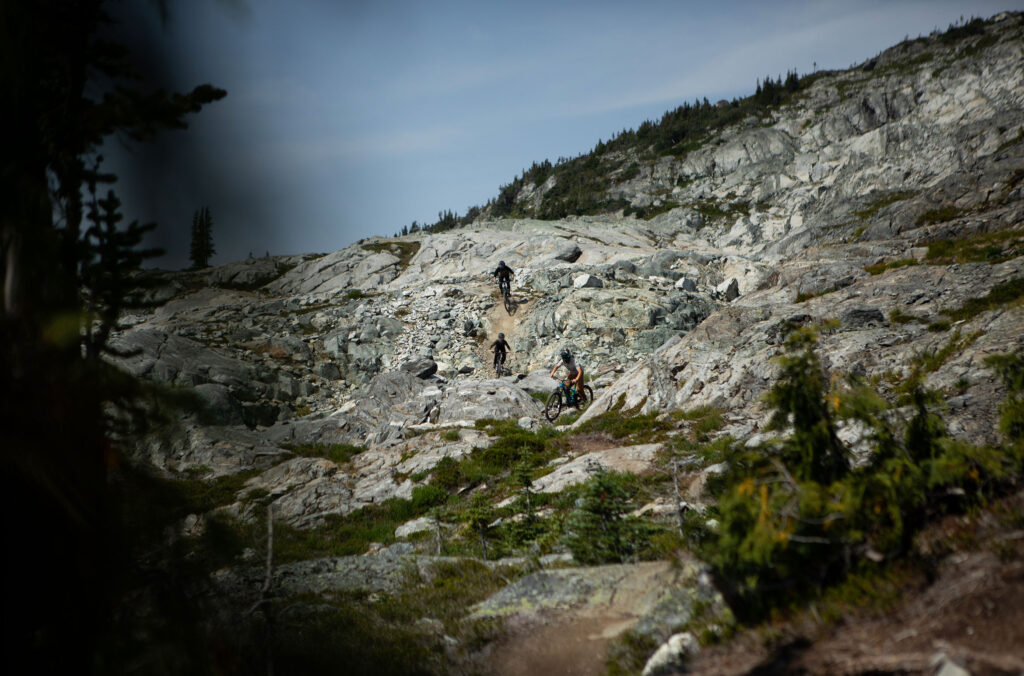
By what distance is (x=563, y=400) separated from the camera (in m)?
20.8

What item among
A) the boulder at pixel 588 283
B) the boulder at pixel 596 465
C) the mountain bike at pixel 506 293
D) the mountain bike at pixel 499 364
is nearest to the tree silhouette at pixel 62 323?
the boulder at pixel 596 465

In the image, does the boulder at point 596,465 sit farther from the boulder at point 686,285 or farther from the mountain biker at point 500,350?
the boulder at point 686,285

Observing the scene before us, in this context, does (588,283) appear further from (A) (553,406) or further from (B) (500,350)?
(A) (553,406)

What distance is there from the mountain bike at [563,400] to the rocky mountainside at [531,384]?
20.3 inches

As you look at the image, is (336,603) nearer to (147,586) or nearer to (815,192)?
(147,586)

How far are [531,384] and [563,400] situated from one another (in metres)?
4.19

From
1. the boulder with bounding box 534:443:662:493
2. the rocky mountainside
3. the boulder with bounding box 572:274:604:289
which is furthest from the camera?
the boulder with bounding box 572:274:604:289

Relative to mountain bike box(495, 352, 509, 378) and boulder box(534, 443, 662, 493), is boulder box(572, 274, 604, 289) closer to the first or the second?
mountain bike box(495, 352, 509, 378)

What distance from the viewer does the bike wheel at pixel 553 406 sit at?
63.9ft

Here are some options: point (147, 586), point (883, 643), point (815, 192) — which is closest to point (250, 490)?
point (147, 586)

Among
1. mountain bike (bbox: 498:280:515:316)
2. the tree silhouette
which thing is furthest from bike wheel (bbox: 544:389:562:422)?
the tree silhouette

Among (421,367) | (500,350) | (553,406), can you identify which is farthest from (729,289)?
(421,367)

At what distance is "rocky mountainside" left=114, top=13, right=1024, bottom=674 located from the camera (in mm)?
5996

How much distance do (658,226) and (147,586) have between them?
67.3 metres
